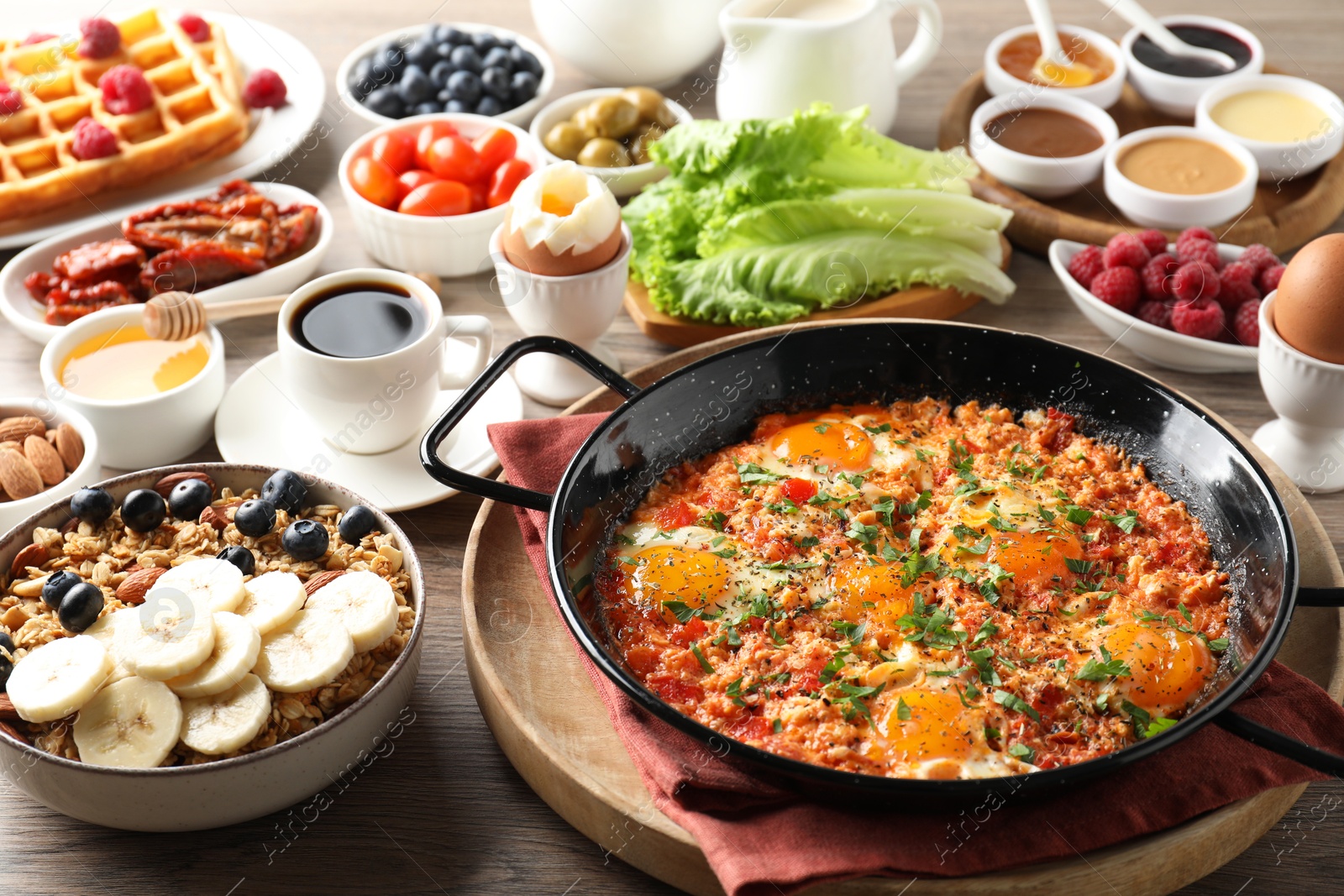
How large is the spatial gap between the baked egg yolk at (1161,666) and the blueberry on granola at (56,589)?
2.16 m

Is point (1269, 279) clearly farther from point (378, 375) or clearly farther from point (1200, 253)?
point (378, 375)

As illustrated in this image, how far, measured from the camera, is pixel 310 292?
3182 mm

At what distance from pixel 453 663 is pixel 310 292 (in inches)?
44.8

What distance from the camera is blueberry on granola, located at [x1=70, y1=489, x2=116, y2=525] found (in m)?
2.63

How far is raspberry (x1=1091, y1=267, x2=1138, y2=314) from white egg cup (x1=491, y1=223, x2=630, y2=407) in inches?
57.1

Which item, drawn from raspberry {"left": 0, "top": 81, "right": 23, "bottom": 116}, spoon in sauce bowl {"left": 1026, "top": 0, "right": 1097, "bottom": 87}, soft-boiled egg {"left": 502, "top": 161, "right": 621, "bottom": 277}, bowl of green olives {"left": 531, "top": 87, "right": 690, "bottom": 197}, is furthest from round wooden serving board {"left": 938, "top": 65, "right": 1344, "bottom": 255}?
raspberry {"left": 0, "top": 81, "right": 23, "bottom": 116}

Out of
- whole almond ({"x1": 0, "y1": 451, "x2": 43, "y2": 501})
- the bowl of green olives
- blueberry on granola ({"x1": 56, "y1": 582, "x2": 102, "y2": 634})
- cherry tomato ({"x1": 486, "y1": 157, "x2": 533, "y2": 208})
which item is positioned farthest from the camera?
the bowl of green olives

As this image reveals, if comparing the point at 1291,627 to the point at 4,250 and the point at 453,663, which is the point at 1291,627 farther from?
the point at 4,250

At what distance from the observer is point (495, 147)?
397 centimetres

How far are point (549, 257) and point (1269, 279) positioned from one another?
85.1 inches

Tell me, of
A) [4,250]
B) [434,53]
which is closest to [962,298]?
[434,53]

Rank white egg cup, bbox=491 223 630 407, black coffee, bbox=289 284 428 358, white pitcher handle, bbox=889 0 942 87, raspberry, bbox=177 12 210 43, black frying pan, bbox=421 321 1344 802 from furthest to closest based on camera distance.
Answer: raspberry, bbox=177 12 210 43 → white pitcher handle, bbox=889 0 942 87 → white egg cup, bbox=491 223 630 407 → black coffee, bbox=289 284 428 358 → black frying pan, bbox=421 321 1344 802

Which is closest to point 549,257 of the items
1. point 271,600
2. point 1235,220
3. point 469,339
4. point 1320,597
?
point 469,339

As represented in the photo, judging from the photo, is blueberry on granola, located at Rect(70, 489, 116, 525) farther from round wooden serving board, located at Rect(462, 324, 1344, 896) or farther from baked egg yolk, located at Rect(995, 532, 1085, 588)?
baked egg yolk, located at Rect(995, 532, 1085, 588)
